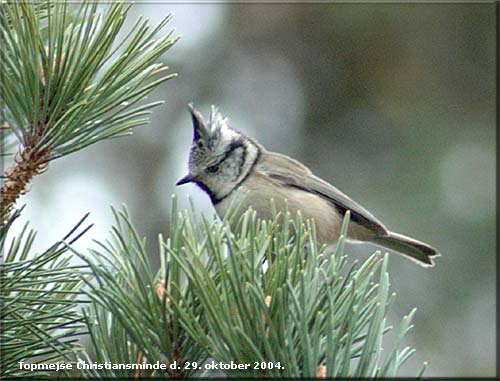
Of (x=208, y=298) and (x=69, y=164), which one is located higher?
(x=69, y=164)

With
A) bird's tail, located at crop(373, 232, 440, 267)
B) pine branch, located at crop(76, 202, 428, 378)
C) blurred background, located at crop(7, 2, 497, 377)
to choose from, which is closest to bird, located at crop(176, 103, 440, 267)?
bird's tail, located at crop(373, 232, 440, 267)

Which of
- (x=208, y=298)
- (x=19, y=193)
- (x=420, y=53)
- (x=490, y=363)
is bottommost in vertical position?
(x=490, y=363)

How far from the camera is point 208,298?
1.13 meters

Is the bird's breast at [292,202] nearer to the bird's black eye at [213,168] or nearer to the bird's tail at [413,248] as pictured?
the bird's black eye at [213,168]

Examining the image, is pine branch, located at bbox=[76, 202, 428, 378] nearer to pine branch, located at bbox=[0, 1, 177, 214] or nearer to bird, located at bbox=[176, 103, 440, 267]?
pine branch, located at bbox=[0, 1, 177, 214]

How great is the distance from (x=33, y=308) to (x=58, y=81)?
0.43m

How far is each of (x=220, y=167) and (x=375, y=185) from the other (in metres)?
1.61

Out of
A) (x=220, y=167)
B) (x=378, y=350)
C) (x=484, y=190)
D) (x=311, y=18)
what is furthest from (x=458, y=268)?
(x=378, y=350)

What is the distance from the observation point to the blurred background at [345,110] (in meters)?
4.16

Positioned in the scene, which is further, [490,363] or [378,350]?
[490,363]

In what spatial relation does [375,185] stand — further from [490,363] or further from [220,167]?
[220,167]

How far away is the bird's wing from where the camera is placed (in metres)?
3.09

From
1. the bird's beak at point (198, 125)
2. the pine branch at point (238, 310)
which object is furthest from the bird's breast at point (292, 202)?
the pine branch at point (238, 310)

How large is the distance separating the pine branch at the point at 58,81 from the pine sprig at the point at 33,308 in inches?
5.0
